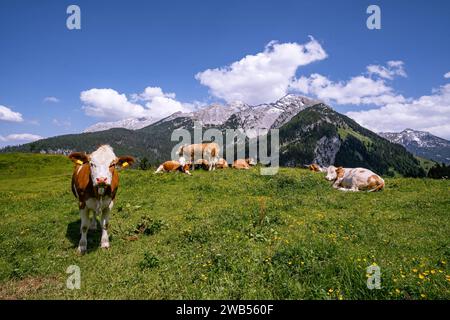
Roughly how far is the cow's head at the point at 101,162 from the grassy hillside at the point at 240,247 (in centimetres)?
264

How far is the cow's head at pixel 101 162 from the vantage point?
10.3 meters

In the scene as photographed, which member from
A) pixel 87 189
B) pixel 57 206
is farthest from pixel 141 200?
pixel 87 189

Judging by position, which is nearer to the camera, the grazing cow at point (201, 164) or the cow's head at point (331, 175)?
the cow's head at point (331, 175)

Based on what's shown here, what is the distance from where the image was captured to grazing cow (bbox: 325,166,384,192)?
70.5 ft

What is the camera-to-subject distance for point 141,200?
65.0 feet

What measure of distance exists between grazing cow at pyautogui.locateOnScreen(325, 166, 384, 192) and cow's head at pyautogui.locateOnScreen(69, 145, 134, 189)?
16.6 meters

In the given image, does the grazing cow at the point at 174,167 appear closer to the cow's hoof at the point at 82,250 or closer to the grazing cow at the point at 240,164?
the grazing cow at the point at 240,164

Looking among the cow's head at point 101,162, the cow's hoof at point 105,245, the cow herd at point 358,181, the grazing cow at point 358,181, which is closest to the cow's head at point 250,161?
the cow herd at point 358,181

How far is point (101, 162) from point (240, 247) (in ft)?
18.0

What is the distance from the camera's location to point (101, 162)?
10.7 meters

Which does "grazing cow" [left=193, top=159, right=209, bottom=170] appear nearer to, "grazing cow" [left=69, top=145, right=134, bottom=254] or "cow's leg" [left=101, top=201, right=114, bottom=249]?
"grazing cow" [left=69, top=145, right=134, bottom=254]

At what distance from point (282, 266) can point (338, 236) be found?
3.89 metres

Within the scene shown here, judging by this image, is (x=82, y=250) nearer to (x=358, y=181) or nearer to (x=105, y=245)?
(x=105, y=245)
